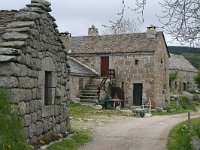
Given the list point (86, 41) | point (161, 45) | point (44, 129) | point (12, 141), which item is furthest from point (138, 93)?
point (12, 141)

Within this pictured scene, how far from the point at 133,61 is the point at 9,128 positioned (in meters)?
22.9

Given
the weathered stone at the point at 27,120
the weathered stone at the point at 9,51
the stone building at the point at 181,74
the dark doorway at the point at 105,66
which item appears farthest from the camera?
the stone building at the point at 181,74

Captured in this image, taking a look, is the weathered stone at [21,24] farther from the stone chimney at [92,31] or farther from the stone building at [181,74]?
the stone building at [181,74]

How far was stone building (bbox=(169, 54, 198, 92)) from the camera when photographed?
47494 mm

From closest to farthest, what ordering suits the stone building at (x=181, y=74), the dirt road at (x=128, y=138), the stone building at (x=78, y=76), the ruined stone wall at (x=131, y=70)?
the dirt road at (x=128, y=138) < the stone building at (x=78, y=76) < the ruined stone wall at (x=131, y=70) < the stone building at (x=181, y=74)

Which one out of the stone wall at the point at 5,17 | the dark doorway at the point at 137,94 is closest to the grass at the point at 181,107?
the dark doorway at the point at 137,94

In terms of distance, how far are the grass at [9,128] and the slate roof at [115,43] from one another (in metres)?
22.0

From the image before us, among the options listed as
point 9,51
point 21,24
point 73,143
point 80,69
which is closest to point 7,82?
point 9,51

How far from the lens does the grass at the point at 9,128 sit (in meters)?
8.06

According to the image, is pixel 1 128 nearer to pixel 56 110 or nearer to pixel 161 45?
pixel 56 110

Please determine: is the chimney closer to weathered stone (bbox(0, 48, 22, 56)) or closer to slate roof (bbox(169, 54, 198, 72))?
slate roof (bbox(169, 54, 198, 72))

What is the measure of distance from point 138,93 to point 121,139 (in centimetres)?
1757

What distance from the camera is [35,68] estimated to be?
10609 mm

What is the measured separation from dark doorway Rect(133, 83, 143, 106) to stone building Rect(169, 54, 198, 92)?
16408 millimetres
